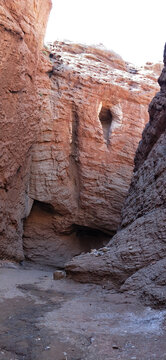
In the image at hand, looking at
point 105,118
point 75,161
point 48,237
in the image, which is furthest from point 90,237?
point 105,118

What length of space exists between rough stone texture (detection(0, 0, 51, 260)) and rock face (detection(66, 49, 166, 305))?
13.9 ft

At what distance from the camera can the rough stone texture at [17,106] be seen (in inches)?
376

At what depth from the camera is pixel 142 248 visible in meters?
6.07

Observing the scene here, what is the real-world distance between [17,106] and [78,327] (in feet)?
27.6

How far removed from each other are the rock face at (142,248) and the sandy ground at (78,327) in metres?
0.43

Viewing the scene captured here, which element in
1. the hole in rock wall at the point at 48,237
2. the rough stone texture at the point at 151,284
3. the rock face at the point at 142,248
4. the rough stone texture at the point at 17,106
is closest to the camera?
the rough stone texture at the point at 151,284

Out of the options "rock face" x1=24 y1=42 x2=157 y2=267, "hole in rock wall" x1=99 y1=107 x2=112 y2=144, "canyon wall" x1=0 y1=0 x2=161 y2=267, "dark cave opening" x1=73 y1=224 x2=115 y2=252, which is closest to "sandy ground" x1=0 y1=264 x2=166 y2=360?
"canyon wall" x1=0 y1=0 x2=161 y2=267

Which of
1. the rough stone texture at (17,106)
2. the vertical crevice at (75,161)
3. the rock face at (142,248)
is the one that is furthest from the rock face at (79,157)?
the rock face at (142,248)

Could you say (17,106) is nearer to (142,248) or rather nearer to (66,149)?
(66,149)

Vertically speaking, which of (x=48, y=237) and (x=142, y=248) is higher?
(x=142, y=248)

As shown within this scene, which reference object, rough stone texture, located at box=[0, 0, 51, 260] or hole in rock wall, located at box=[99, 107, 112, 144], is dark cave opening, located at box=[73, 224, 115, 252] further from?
hole in rock wall, located at box=[99, 107, 112, 144]

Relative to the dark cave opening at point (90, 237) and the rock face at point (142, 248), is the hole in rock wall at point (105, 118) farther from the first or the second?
the rock face at point (142, 248)

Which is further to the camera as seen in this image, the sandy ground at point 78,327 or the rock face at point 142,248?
the rock face at point 142,248

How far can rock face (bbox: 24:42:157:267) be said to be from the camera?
42.5 feet
